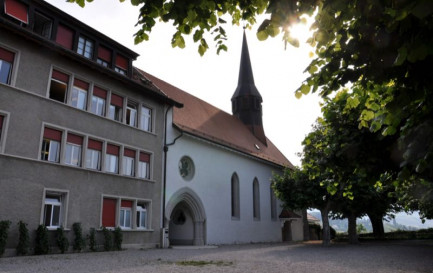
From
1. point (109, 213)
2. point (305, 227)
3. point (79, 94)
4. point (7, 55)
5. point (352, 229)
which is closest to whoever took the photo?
point (7, 55)

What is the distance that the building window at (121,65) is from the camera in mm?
19641

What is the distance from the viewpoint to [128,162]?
61.7 feet

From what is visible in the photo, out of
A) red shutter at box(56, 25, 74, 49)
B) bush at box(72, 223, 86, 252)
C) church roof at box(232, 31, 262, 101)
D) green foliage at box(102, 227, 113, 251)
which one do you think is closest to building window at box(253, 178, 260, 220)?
church roof at box(232, 31, 262, 101)

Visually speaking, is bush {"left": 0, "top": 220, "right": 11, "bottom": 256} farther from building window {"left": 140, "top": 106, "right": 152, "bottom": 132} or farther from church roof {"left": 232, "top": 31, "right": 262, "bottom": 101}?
church roof {"left": 232, "top": 31, "right": 262, "bottom": 101}

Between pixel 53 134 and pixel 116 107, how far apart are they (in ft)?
13.6

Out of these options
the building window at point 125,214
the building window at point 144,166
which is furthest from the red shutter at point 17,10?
the building window at point 125,214

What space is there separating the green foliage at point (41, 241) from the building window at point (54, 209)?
73cm

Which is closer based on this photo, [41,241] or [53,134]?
[41,241]

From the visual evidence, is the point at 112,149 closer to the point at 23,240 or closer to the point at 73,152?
the point at 73,152

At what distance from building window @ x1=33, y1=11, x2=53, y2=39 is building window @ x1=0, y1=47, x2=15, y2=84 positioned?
2.29 meters

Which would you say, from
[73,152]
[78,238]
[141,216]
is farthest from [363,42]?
[141,216]

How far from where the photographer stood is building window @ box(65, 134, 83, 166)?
1592 centimetres

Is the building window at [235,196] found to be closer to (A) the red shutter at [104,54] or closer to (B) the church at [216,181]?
(B) the church at [216,181]

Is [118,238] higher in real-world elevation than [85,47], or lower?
lower
